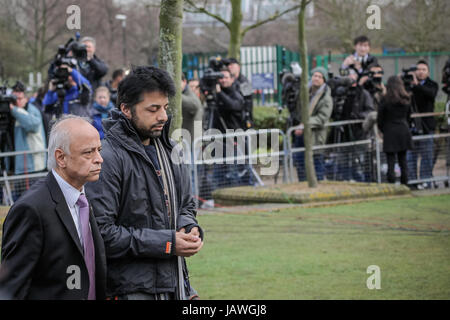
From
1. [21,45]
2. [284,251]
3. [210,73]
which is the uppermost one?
[21,45]

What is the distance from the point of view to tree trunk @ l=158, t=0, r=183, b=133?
19.9 ft

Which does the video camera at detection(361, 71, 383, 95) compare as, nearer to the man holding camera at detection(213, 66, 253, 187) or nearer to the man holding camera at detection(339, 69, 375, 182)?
the man holding camera at detection(339, 69, 375, 182)

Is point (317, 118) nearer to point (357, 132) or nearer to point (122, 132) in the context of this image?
point (357, 132)

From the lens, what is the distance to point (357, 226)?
10539 millimetres

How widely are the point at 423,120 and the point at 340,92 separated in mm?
1830

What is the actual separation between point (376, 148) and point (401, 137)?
626 millimetres

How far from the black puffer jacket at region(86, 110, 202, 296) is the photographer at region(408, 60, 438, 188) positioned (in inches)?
417

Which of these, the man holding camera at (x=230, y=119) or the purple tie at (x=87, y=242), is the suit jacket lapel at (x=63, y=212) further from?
the man holding camera at (x=230, y=119)

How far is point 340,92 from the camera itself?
14117 mm

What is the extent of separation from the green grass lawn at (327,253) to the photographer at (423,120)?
201cm

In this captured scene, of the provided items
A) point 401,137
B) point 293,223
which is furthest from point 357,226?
point 401,137

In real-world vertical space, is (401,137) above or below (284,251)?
above

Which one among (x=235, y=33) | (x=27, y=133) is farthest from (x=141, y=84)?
(x=235, y=33)
